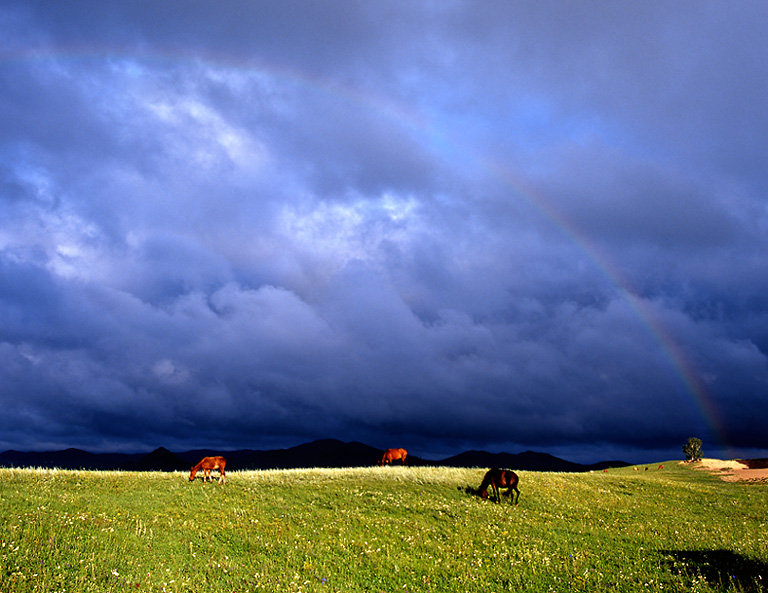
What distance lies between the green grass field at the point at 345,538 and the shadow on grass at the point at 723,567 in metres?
0.10

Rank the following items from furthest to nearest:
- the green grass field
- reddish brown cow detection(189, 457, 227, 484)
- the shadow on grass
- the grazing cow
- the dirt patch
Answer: the dirt patch
reddish brown cow detection(189, 457, 227, 484)
the grazing cow
the shadow on grass
the green grass field

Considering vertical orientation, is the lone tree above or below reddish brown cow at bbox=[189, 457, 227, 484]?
below

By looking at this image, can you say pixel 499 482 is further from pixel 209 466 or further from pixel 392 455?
pixel 209 466

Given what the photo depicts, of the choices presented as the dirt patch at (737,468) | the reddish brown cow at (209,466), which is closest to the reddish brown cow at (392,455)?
the reddish brown cow at (209,466)

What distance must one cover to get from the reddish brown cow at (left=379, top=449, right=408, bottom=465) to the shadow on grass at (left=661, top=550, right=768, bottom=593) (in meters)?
29.0

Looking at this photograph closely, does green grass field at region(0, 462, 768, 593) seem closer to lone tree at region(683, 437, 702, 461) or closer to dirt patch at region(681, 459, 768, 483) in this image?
dirt patch at region(681, 459, 768, 483)

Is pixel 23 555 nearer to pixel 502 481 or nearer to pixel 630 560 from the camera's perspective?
pixel 630 560

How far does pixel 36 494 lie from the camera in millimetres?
25141

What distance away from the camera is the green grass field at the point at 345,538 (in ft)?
54.1

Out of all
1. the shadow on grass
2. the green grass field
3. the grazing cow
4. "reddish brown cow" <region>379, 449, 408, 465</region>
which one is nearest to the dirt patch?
the green grass field

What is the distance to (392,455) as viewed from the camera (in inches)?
1882

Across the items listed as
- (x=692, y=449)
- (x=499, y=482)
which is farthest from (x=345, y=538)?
(x=692, y=449)

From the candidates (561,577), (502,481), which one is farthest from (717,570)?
(502,481)

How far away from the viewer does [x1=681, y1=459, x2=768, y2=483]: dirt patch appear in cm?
6462
